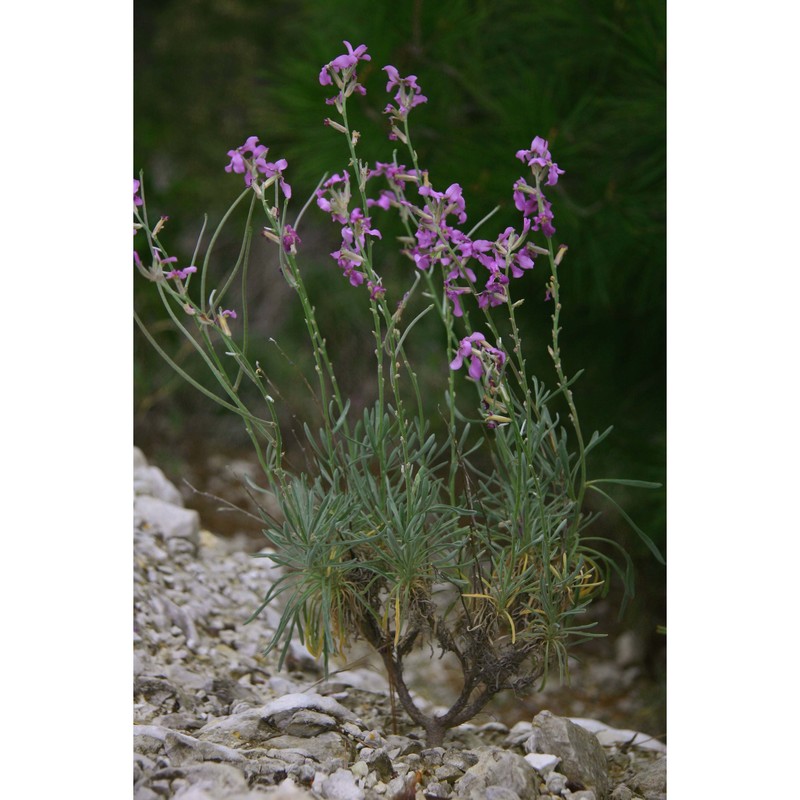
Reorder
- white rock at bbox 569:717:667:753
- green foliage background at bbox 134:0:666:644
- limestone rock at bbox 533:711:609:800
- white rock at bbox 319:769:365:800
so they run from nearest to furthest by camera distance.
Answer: white rock at bbox 319:769:365:800
limestone rock at bbox 533:711:609:800
white rock at bbox 569:717:667:753
green foliage background at bbox 134:0:666:644

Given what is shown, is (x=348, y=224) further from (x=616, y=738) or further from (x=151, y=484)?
(x=151, y=484)

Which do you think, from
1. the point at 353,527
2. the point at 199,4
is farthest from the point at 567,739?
the point at 199,4

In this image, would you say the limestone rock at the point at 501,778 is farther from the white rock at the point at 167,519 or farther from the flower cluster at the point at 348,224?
the white rock at the point at 167,519

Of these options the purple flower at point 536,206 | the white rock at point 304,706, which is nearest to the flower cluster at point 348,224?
the purple flower at point 536,206

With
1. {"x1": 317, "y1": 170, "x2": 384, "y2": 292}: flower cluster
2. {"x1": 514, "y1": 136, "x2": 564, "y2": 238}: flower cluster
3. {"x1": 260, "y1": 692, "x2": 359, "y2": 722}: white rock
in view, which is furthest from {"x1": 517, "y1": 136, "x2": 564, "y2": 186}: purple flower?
{"x1": 260, "y1": 692, "x2": 359, "y2": 722}: white rock

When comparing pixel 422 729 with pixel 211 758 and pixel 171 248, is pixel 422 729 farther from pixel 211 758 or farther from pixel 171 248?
pixel 171 248

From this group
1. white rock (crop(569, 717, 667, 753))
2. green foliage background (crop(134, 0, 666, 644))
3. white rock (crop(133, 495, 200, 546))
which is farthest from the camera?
green foliage background (crop(134, 0, 666, 644))

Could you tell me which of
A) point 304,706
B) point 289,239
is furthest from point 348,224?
point 304,706

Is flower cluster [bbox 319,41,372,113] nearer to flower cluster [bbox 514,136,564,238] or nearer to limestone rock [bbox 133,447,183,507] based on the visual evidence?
flower cluster [bbox 514,136,564,238]
